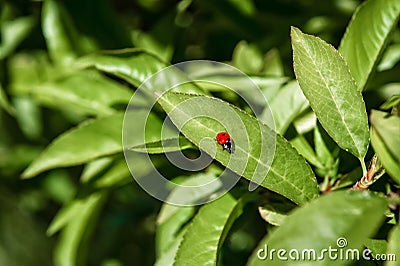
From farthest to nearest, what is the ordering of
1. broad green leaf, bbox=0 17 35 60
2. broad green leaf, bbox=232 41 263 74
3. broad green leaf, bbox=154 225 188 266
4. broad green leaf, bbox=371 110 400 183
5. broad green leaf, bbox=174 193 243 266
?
1. broad green leaf, bbox=0 17 35 60
2. broad green leaf, bbox=232 41 263 74
3. broad green leaf, bbox=154 225 188 266
4. broad green leaf, bbox=174 193 243 266
5. broad green leaf, bbox=371 110 400 183

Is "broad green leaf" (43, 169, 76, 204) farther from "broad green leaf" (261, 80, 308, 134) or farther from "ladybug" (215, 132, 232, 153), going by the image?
"ladybug" (215, 132, 232, 153)

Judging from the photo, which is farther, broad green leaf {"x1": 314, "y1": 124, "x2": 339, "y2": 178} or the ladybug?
broad green leaf {"x1": 314, "y1": 124, "x2": 339, "y2": 178}

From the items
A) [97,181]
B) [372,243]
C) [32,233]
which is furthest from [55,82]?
[32,233]

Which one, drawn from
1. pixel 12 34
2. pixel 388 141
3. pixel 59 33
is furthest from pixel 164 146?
pixel 12 34

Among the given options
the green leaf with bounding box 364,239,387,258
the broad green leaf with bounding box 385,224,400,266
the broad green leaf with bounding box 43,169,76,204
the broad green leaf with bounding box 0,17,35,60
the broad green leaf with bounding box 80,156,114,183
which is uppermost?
the broad green leaf with bounding box 385,224,400,266

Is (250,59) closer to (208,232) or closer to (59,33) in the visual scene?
(59,33)

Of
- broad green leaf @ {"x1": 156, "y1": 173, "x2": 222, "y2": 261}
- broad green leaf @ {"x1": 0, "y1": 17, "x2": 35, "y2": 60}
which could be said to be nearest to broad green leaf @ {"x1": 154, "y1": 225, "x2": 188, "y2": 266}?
broad green leaf @ {"x1": 156, "y1": 173, "x2": 222, "y2": 261}

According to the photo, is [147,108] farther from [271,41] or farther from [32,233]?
[32,233]
